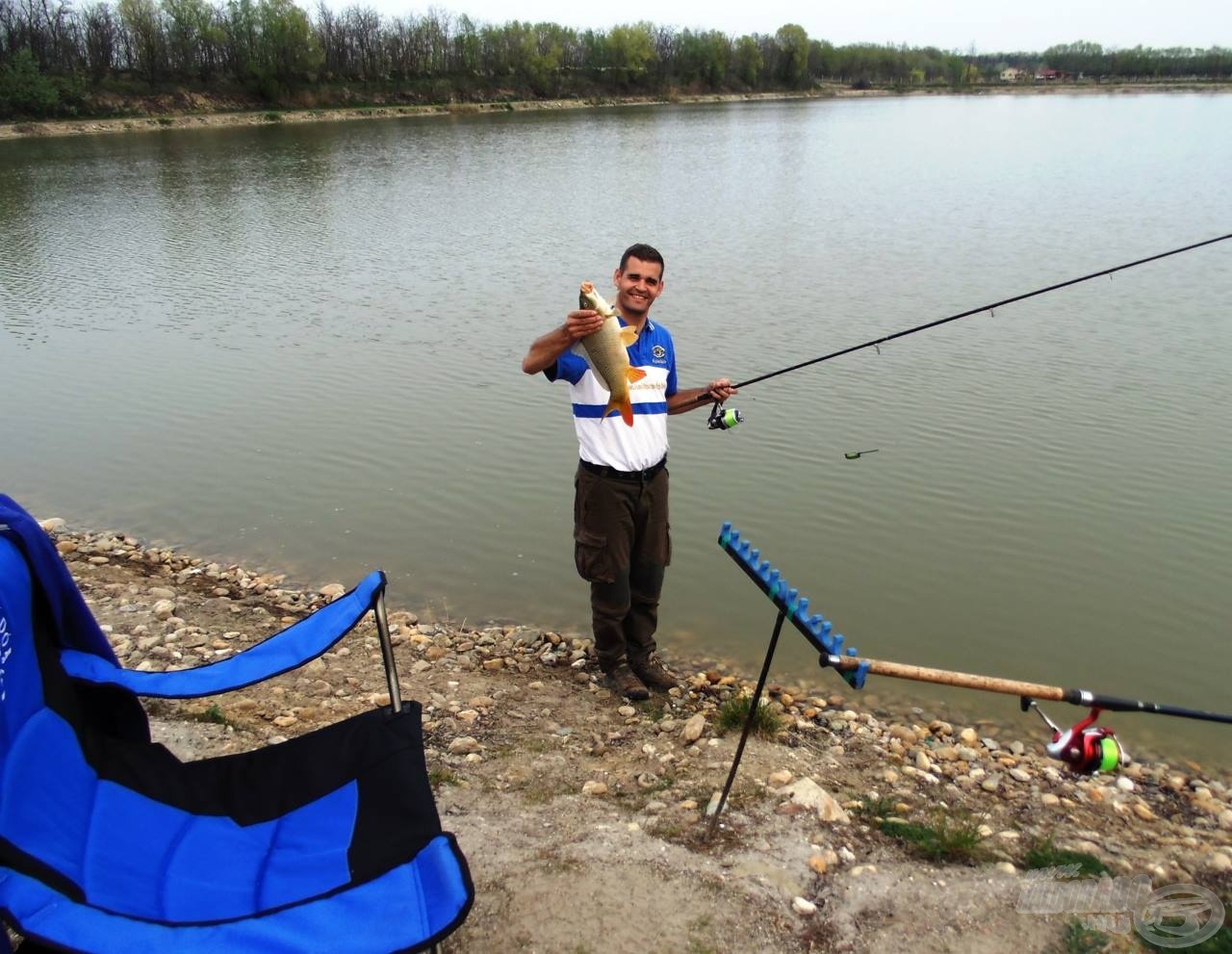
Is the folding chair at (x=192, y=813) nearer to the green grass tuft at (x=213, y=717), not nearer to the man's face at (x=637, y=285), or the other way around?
the green grass tuft at (x=213, y=717)

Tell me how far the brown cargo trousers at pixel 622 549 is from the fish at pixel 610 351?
40 centimetres

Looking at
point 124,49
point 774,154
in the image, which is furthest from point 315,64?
point 774,154

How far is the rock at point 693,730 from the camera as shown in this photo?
169 inches

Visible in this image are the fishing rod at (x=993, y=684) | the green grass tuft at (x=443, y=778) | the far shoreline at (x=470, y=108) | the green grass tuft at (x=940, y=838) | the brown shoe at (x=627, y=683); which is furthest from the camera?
the far shoreline at (x=470, y=108)

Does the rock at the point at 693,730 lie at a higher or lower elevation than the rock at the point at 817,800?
lower

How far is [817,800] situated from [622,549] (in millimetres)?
1416

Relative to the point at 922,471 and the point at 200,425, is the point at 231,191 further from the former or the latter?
the point at 922,471

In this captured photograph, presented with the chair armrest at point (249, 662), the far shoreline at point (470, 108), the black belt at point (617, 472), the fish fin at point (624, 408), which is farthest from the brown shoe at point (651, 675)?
the far shoreline at point (470, 108)

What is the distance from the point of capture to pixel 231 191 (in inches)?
1053

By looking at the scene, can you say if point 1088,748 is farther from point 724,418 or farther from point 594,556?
point 724,418

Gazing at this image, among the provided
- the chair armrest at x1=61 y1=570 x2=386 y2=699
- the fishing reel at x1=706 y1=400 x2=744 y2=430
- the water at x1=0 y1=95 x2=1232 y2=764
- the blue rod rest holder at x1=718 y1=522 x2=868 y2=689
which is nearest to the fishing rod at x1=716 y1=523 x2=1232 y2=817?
the blue rod rest holder at x1=718 y1=522 x2=868 y2=689

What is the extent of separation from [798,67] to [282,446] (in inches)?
4480

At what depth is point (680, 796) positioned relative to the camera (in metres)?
3.72

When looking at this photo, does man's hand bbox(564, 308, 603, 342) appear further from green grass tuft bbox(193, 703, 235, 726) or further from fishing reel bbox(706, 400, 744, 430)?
green grass tuft bbox(193, 703, 235, 726)
